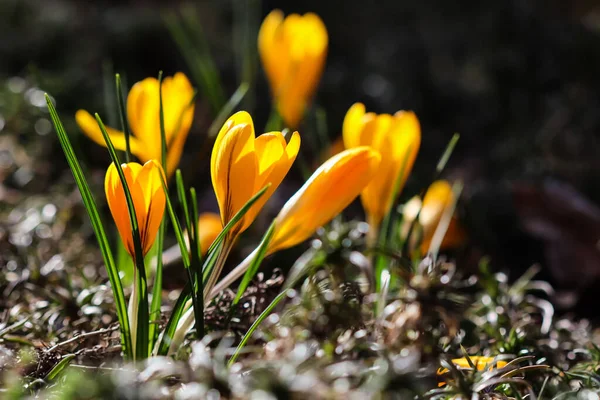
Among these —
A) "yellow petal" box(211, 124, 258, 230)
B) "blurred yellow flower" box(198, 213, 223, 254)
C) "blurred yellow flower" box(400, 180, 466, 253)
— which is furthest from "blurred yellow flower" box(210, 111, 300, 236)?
"blurred yellow flower" box(400, 180, 466, 253)

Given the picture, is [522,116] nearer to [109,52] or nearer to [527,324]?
[527,324]

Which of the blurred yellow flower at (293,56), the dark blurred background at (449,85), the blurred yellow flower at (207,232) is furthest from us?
the dark blurred background at (449,85)

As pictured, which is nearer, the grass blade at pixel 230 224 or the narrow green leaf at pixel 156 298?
the grass blade at pixel 230 224

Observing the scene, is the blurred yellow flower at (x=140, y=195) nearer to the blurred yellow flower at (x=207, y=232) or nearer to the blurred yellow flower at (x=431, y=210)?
the blurred yellow flower at (x=207, y=232)

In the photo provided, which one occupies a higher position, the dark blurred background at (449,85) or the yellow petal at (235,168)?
the yellow petal at (235,168)

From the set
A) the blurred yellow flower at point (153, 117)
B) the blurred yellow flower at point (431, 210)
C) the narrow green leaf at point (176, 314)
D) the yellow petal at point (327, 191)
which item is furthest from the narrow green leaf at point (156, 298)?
the blurred yellow flower at point (431, 210)

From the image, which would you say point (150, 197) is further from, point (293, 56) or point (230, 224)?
point (293, 56)

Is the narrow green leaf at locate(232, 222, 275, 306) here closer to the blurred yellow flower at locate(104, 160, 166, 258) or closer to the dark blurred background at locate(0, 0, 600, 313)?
the blurred yellow flower at locate(104, 160, 166, 258)

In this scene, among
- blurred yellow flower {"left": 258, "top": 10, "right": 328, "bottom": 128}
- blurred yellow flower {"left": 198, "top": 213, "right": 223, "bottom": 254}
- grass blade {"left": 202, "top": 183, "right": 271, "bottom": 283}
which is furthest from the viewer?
blurred yellow flower {"left": 258, "top": 10, "right": 328, "bottom": 128}
